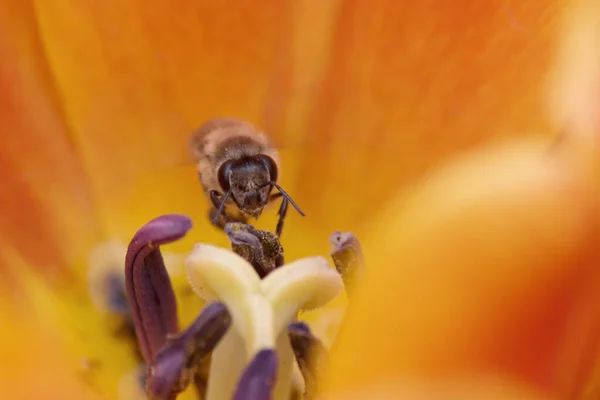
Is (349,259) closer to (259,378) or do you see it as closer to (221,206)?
(221,206)

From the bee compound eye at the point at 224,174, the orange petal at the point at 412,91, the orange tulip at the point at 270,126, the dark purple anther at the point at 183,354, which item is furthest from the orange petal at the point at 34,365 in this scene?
the orange petal at the point at 412,91

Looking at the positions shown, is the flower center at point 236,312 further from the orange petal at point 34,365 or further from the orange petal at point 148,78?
the orange petal at point 148,78

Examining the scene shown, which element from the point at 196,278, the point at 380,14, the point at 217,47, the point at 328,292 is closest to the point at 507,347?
the point at 328,292

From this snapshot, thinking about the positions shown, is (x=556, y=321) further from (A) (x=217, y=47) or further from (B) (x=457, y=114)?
(A) (x=217, y=47)

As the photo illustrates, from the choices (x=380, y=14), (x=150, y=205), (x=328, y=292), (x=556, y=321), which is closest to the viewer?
(x=556, y=321)

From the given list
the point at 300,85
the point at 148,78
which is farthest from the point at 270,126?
the point at 148,78

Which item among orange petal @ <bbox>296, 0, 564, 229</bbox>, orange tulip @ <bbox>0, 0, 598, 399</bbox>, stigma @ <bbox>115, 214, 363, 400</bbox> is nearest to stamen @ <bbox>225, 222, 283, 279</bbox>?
stigma @ <bbox>115, 214, 363, 400</bbox>

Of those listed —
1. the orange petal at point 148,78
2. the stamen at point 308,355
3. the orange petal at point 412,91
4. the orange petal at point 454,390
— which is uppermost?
the orange petal at point 148,78

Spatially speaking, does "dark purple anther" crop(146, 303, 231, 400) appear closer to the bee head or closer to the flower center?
the flower center
